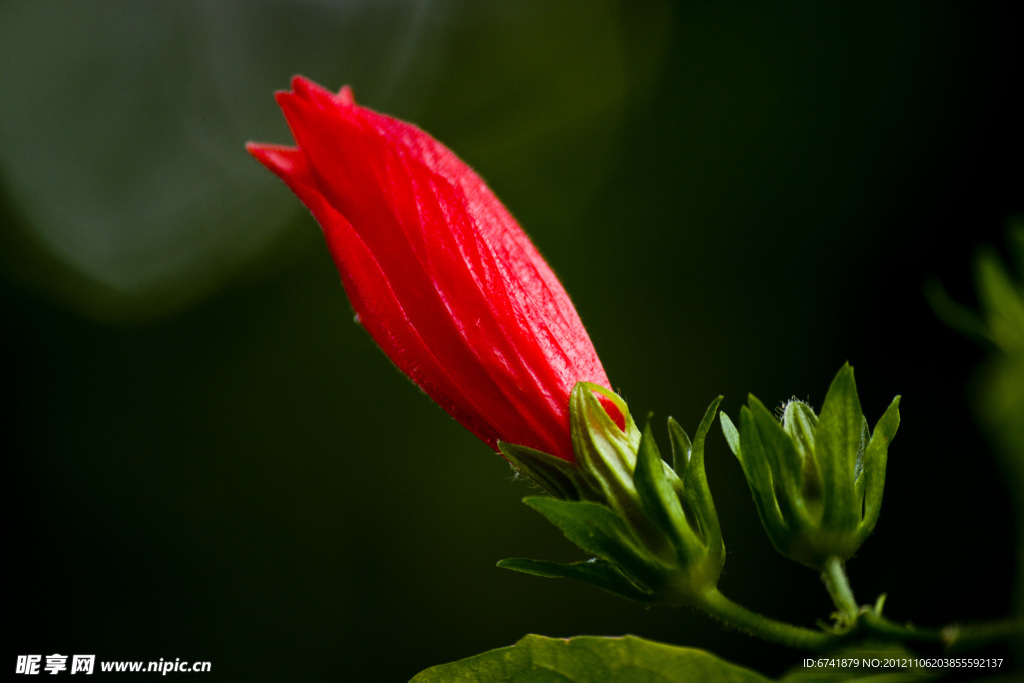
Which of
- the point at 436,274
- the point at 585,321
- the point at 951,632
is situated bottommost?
the point at 951,632

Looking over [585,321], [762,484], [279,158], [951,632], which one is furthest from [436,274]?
[585,321]

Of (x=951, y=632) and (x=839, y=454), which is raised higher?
(x=839, y=454)

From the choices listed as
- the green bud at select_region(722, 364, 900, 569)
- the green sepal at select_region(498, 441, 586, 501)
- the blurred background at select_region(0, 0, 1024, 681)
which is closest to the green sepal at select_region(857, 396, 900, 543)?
the green bud at select_region(722, 364, 900, 569)

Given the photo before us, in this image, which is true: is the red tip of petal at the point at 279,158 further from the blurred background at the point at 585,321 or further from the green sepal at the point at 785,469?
the blurred background at the point at 585,321

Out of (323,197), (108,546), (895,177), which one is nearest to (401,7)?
(895,177)

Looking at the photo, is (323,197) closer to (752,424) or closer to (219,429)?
(752,424)

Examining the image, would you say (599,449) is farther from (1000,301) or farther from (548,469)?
(1000,301)

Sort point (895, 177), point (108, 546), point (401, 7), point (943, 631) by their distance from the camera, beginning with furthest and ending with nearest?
point (401, 7)
point (108, 546)
point (895, 177)
point (943, 631)
